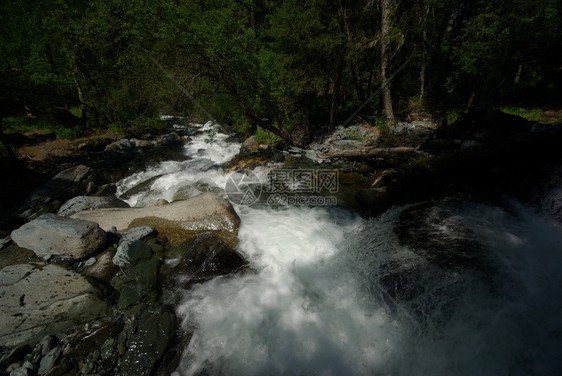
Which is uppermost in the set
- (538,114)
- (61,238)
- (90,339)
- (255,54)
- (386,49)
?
(386,49)

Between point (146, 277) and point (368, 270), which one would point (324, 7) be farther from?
point (146, 277)

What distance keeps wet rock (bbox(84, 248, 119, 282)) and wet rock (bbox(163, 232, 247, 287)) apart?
92 centimetres

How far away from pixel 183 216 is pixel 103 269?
5.90 feet

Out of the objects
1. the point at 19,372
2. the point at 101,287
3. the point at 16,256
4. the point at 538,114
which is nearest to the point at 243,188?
the point at 101,287

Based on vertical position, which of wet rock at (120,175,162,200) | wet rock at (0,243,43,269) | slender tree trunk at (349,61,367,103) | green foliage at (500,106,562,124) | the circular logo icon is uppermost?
slender tree trunk at (349,61,367,103)

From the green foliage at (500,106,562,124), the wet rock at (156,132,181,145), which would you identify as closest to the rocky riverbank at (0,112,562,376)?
the green foliage at (500,106,562,124)

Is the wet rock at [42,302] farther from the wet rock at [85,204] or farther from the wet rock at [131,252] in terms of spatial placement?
the wet rock at [85,204]

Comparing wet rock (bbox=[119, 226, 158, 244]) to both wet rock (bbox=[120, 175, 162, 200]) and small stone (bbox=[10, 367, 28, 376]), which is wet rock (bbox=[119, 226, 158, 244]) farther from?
wet rock (bbox=[120, 175, 162, 200])

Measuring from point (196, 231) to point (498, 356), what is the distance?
508 cm

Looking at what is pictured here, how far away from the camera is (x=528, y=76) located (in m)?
12.6

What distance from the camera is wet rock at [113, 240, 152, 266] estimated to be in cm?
412

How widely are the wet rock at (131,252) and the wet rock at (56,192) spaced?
430cm

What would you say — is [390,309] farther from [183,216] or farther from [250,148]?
[250,148]

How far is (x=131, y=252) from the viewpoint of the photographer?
14.1ft
